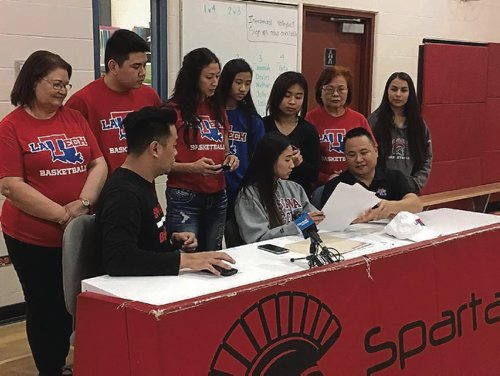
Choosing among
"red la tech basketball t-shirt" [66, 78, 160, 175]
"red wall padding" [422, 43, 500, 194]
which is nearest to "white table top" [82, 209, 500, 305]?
"red la tech basketball t-shirt" [66, 78, 160, 175]

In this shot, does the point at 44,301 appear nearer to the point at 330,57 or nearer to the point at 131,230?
the point at 131,230

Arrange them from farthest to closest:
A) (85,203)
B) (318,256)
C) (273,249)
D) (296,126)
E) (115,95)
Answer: (296,126) < (115,95) < (85,203) < (273,249) < (318,256)

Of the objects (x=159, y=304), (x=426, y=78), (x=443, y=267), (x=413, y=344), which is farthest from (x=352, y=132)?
(x=426, y=78)

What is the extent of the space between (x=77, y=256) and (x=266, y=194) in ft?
2.84

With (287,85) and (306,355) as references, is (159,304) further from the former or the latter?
(287,85)

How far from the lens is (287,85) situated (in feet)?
10.1

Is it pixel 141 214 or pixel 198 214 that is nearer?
pixel 141 214

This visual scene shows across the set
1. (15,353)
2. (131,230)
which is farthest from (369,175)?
(15,353)

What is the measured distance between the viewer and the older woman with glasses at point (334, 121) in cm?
320

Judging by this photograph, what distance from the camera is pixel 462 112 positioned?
20.2 feet

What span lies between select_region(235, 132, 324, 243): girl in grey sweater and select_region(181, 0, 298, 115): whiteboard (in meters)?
1.75

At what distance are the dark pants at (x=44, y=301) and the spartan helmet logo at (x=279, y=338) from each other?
3.63ft

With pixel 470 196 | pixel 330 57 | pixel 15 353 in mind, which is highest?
pixel 330 57

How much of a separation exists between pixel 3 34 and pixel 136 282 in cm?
210
